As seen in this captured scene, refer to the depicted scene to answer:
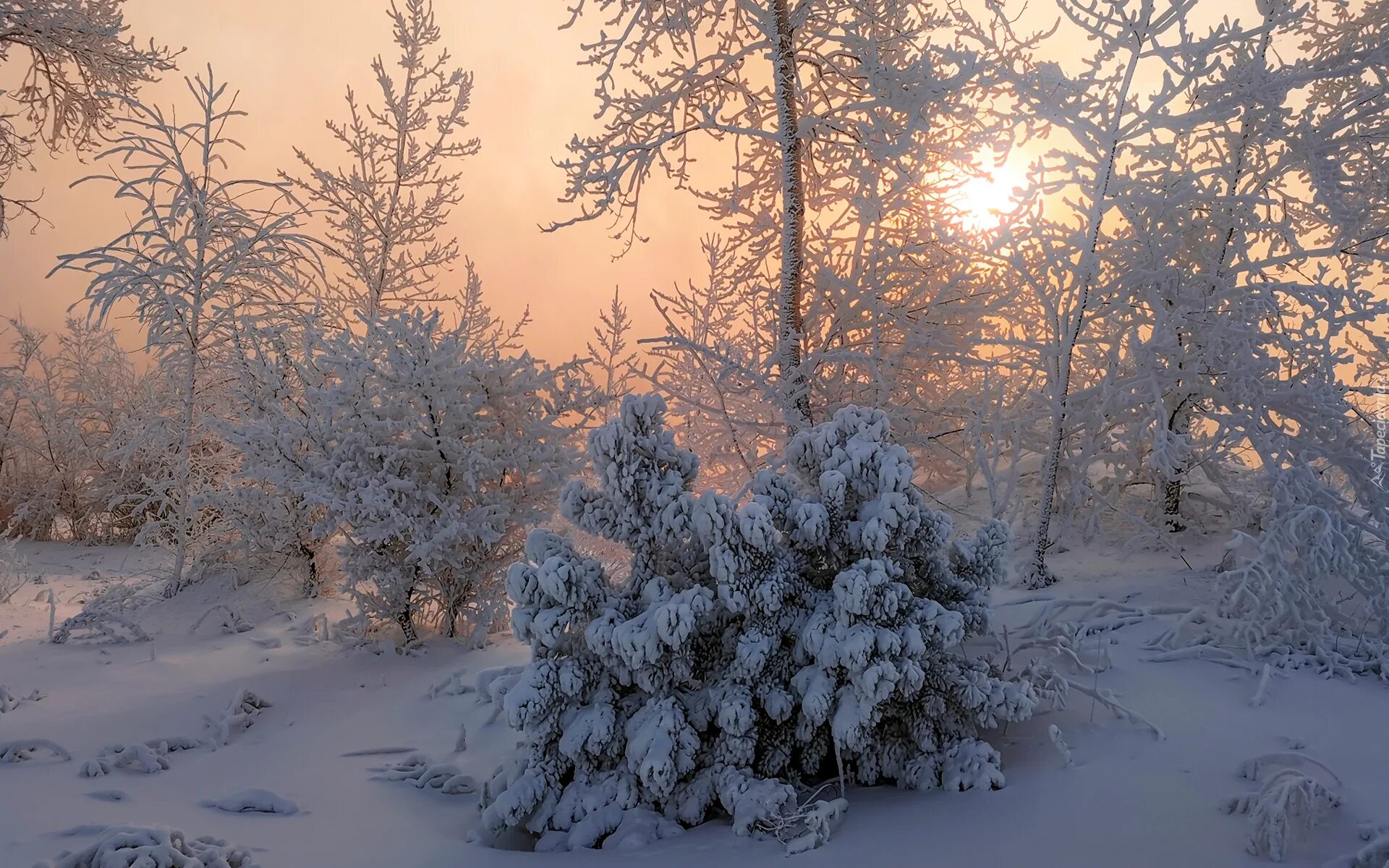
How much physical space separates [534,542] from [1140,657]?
10.7 ft

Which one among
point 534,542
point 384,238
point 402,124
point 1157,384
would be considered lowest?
point 534,542

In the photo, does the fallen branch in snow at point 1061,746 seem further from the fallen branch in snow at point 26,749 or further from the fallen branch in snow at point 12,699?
the fallen branch in snow at point 12,699

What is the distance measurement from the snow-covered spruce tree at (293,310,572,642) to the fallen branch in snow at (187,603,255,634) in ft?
4.91

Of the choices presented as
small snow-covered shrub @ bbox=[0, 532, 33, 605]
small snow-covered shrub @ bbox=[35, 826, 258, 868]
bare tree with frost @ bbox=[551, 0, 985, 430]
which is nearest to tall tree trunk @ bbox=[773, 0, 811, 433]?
bare tree with frost @ bbox=[551, 0, 985, 430]

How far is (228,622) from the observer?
25.1 feet

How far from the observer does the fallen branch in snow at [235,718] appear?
4.98 m

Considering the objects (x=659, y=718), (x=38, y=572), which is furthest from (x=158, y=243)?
(x=659, y=718)

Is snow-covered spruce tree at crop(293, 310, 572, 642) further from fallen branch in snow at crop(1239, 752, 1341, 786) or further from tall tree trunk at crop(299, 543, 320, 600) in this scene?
fallen branch in snow at crop(1239, 752, 1341, 786)

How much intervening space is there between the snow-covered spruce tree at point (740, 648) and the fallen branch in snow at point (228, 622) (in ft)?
15.3

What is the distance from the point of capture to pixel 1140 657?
4703mm

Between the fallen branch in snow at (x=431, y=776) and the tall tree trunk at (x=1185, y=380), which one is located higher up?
the tall tree trunk at (x=1185, y=380)

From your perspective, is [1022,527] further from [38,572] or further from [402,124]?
[38,572]

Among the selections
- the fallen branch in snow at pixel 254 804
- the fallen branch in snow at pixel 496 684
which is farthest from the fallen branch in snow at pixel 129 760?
the fallen branch in snow at pixel 496 684

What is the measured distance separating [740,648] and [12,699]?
465 centimetres
